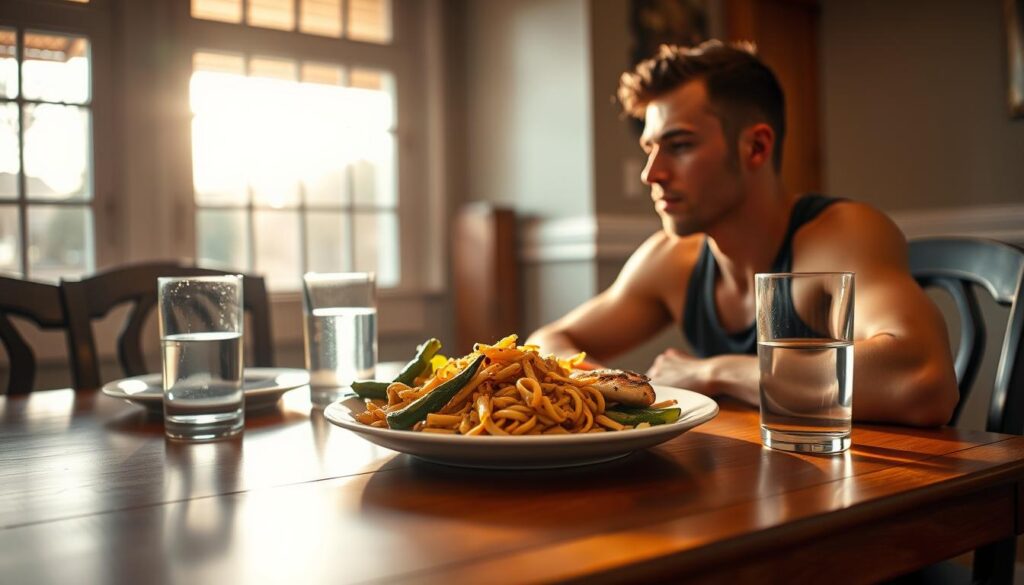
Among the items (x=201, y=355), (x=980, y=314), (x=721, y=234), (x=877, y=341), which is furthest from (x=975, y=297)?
(x=201, y=355)

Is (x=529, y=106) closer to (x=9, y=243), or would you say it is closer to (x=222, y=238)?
(x=222, y=238)

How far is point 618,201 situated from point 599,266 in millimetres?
256

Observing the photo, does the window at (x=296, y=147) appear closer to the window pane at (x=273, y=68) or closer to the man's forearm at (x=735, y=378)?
the window pane at (x=273, y=68)

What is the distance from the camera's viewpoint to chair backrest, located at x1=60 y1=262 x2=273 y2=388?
1548 millimetres

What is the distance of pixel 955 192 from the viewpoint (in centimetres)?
346

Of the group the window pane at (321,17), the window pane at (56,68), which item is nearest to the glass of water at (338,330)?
the window pane at (56,68)

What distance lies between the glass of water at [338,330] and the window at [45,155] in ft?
6.66

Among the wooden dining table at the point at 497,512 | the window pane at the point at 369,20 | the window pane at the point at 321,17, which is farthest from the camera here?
the window pane at the point at 369,20

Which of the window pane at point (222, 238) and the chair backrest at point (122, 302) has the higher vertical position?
the window pane at point (222, 238)

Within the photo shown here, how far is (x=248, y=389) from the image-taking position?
3.72ft

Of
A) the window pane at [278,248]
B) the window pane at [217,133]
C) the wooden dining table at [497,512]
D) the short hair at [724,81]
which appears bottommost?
Result: the wooden dining table at [497,512]

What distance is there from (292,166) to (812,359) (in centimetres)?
270

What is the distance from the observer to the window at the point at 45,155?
8.64 feet

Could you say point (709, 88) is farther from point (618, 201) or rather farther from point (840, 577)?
point (618, 201)
